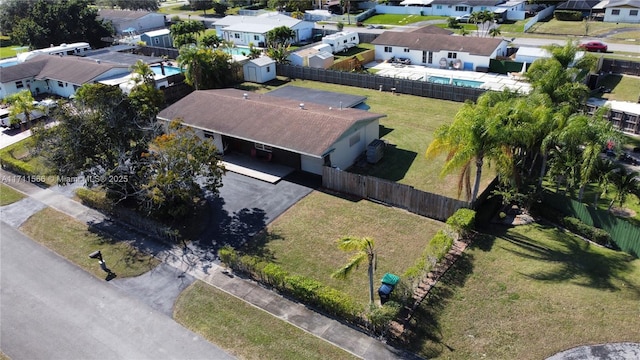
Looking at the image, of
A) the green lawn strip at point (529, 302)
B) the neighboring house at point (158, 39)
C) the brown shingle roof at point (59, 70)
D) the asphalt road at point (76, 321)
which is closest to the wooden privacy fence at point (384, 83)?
the brown shingle roof at point (59, 70)

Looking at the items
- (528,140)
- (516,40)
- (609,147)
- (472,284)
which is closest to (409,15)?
(516,40)

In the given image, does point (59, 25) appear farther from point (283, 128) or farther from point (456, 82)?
point (456, 82)

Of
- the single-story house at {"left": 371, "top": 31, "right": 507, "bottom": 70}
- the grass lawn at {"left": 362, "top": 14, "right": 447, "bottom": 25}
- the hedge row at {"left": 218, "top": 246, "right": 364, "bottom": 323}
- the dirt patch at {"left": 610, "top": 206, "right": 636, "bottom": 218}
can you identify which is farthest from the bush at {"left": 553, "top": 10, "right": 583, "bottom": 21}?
the hedge row at {"left": 218, "top": 246, "right": 364, "bottom": 323}

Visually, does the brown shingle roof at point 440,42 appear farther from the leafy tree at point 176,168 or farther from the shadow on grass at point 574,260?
the leafy tree at point 176,168

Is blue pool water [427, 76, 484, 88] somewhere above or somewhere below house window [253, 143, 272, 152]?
above

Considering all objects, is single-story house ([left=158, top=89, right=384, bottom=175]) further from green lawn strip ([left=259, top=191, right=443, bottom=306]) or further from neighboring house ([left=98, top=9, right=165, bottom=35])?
neighboring house ([left=98, top=9, right=165, bottom=35])

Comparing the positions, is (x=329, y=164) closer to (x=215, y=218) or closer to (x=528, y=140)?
(x=215, y=218)

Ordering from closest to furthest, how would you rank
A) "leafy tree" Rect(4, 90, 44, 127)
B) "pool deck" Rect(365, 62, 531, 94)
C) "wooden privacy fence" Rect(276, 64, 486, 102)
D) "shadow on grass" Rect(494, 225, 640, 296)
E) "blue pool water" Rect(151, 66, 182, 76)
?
"shadow on grass" Rect(494, 225, 640, 296)
"leafy tree" Rect(4, 90, 44, 127)
"wooden privacy fence" Rect(276, 64, 486, 102)
"pool deck" Rect(365, 62, 531, 94)
"blue pool water" Rect(151, 66, 182, 76)
